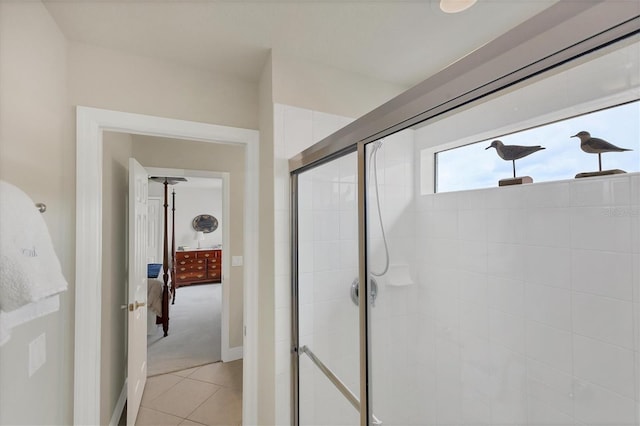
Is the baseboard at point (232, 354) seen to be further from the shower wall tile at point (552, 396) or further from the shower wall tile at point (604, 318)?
the shower wall tile at point (604, 318)

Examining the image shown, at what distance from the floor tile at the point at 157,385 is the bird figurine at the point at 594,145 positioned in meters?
3.19

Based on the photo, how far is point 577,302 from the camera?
3.67ft

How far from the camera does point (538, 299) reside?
1.23m

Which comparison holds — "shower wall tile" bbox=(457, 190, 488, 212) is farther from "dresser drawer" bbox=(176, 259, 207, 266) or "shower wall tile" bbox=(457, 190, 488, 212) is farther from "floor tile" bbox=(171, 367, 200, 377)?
"dresser drawer" bbox=(176, 259, 207, 266)

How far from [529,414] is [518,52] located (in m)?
1.56

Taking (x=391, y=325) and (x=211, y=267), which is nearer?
(x=391, y=325)

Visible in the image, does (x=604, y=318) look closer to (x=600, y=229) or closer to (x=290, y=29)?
(x=600, y=229)

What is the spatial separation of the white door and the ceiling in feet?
3.48

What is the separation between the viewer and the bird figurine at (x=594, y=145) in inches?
30.9

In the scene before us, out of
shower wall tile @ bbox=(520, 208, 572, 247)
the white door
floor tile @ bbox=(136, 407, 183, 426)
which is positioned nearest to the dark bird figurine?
shower wall tile @ bbox=(520, 208, 572, 247)

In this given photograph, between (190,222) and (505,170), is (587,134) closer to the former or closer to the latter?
(505,170)

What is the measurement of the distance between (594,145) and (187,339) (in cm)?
414

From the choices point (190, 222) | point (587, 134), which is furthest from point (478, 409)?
point (190, 222)

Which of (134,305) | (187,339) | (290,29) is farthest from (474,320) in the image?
(187,339)
